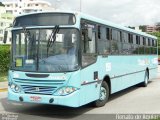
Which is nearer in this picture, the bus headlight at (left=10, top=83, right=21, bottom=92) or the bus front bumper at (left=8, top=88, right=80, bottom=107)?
the bus front bumper at (left=8, top=88, right=80, bottom=107)

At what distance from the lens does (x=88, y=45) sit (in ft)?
35.2

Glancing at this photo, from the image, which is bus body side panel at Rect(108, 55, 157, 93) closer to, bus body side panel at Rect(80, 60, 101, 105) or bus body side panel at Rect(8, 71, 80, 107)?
bus body side panel at Rect(80, 60, 101, 105)

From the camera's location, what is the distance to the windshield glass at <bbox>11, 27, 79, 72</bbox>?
9.91 m

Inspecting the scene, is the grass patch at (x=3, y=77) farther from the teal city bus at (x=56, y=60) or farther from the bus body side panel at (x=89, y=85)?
the bus body side panel at (x=89, y=85)

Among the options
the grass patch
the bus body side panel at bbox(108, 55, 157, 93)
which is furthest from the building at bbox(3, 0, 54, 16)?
the bus body side panel at bbox(108, 55, 157, 93)

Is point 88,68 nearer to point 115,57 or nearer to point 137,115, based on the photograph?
point 137,115

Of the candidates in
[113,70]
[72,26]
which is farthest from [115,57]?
[72,26]

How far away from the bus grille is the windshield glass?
1.04 ft

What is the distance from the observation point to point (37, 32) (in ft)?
33.8

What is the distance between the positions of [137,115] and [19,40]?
12.9ft

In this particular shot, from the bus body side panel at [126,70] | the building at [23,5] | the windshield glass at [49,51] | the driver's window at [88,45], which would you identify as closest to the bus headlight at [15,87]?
the windshield glass at [49,51]

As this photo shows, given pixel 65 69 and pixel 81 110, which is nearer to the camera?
pixel 65 69

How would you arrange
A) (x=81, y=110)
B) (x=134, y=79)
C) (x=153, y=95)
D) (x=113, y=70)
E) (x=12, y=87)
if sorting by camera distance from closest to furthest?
(x=12, y=87), (x=81, y=110), (x=113, y=70), (x=153, y=95), (x=134, y=79)

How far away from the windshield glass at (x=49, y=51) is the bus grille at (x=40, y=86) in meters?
0.32
